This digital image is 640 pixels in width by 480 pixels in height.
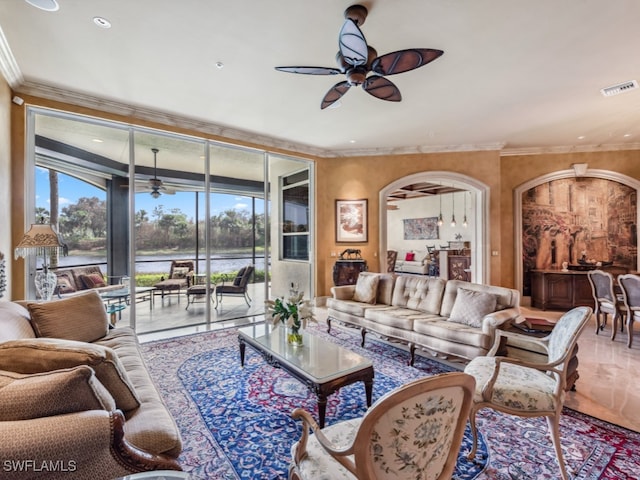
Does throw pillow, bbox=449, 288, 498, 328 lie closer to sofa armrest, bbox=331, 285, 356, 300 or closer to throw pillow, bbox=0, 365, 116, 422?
sofa armrest, bbox=331, 285, 356, 300

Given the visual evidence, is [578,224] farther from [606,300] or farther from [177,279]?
[177,279]

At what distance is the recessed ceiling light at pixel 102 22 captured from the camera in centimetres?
251

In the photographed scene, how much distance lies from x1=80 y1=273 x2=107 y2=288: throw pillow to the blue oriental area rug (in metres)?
1.91

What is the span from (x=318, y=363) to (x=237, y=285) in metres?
3.54

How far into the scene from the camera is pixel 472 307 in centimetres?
337

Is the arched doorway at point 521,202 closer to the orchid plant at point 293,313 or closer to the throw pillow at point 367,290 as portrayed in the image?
the throw pillow at point 367,290

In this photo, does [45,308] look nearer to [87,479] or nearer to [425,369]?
[87,479]

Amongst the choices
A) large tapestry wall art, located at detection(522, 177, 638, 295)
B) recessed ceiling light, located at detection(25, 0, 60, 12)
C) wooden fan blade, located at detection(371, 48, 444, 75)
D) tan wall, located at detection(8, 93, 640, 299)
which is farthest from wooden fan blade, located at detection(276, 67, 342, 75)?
large tapestry wall art, located at detection(522, 177, 638, 295)

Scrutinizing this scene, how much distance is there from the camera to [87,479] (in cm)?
100

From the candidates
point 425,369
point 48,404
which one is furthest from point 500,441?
point 48,404

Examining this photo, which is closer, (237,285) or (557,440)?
(557,440)

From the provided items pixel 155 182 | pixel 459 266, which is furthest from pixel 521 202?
pixel 155 182

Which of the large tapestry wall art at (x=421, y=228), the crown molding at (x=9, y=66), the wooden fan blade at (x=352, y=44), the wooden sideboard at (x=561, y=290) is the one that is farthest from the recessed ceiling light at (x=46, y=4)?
the large tapestry wall art at (x=421, y=228)

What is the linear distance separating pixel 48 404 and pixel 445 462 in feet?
5.00
